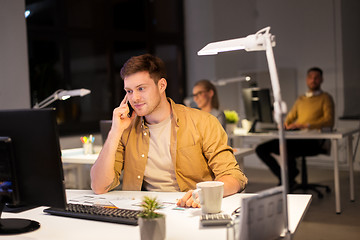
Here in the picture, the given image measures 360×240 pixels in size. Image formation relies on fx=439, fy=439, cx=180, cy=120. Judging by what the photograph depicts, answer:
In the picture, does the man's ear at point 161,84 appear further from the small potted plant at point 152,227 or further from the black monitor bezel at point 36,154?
the small potted plant at point 152,227

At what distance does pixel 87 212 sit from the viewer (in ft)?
5.35

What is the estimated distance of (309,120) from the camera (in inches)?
209

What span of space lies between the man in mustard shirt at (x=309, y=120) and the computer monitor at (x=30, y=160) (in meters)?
3.74

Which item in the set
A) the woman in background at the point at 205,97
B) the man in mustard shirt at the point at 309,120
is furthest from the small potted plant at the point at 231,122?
the woman in background at the point at 205,97

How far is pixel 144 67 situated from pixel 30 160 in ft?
2.81

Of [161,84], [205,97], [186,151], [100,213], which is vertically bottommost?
[100,213]

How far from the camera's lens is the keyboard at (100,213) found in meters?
1.52

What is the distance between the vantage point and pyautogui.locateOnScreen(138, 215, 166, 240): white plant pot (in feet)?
4.15

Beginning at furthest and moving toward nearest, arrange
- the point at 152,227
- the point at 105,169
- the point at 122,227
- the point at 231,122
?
the point at 231,122 < the point at 105,169 < the point at 122,227 < the point at 152,227

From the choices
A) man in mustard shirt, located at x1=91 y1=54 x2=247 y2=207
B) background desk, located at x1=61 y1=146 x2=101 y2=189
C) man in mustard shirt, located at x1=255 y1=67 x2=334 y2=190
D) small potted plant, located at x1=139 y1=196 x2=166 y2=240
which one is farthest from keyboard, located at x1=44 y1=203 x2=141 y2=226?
man in mustard shirt, located at x1=255 y1=67 x2=334 y2=190

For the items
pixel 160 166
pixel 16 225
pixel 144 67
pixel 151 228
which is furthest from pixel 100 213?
pixel 144 67

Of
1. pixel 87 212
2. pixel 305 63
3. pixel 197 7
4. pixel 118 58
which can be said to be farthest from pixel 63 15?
pixel 87 212

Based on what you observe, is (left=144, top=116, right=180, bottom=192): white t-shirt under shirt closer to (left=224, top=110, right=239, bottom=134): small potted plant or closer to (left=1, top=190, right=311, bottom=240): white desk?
(left=1, top=190, right=311, bottom=240): white desk

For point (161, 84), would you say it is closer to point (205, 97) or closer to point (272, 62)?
point (272, 62)
